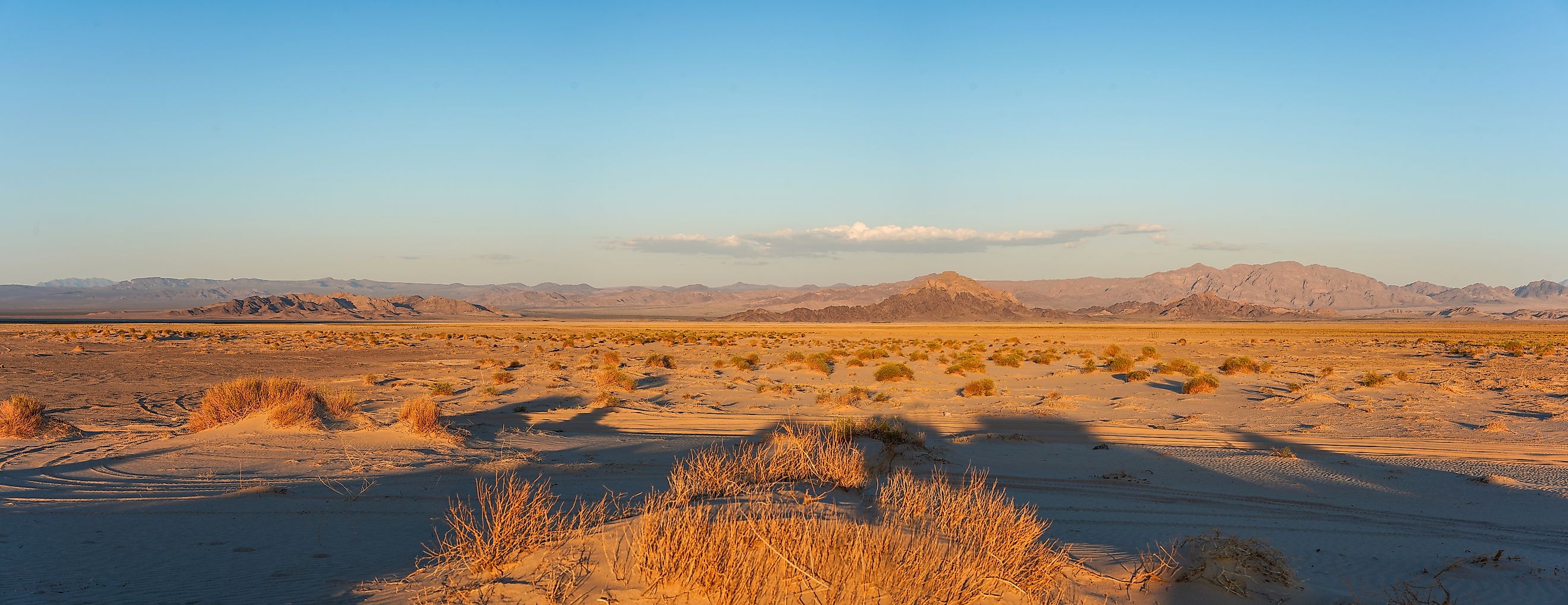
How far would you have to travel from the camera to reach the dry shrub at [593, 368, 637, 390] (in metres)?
21.5

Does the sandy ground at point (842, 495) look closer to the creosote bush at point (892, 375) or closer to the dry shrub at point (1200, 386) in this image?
the creosote bush at point (892, 375)

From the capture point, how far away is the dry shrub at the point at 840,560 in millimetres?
4398

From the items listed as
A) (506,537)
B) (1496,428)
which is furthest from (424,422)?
(1496,428)

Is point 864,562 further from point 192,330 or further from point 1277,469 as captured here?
point 192,330

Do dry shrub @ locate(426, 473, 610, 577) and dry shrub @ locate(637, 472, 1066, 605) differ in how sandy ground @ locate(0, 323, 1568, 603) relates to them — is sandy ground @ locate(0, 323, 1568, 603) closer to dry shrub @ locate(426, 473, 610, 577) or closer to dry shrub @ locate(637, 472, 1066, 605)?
dry shrub @ locate(426, 473, 610, 577)

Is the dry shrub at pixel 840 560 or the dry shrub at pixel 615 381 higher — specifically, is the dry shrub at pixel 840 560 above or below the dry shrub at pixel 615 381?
above

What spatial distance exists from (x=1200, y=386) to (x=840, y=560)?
19.0m

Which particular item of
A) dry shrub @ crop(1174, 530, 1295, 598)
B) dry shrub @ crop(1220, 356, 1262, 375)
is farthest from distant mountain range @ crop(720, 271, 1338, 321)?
dry shrub @ crop(1174, 530, 1295, 598)

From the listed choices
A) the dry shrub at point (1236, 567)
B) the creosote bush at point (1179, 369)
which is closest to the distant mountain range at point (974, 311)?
the creosote bush at point (1179, 369)

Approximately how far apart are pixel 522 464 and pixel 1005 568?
7.33 metres

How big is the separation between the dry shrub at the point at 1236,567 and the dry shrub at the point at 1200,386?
16348 mm

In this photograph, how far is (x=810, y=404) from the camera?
18.9 m

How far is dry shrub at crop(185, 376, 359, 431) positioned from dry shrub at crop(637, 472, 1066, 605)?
9736 millimetres

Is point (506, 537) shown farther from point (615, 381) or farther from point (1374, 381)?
point (1374, 381)
